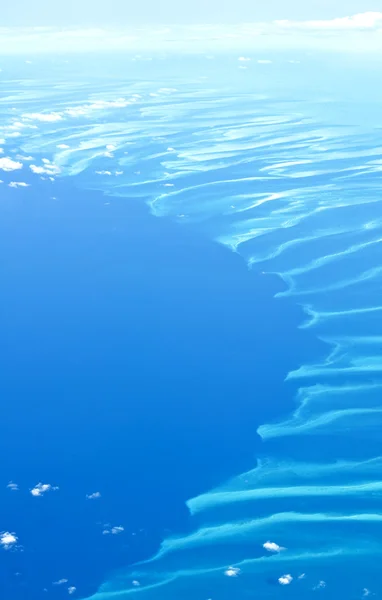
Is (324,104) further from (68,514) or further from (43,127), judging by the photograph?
(68,514)

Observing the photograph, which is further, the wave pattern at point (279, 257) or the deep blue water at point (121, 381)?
the deep blue water at point (121, 381)

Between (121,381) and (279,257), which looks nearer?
(121,381)

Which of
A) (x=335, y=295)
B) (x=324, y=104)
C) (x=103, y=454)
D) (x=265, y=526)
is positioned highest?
(x=324, y=104)

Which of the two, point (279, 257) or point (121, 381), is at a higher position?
point (279, 257)

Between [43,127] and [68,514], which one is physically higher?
[43,127]

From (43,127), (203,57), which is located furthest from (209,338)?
(203,57)
